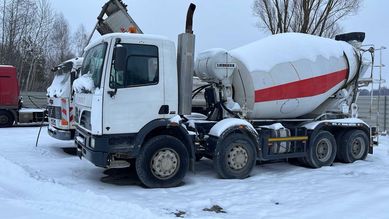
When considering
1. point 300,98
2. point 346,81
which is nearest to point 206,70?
point 300,98

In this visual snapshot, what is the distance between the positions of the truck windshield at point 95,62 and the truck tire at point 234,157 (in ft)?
9.05

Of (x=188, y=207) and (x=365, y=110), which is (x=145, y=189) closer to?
(x=188, y=207)

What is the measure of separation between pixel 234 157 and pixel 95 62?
3395mm

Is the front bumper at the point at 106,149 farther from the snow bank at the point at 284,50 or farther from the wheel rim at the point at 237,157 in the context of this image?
the snow bank at the point at 284,50

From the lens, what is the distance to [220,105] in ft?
32.4

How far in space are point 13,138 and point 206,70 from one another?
8.76 metres

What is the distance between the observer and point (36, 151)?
12.2 metres

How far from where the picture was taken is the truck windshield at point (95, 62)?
7988 mm

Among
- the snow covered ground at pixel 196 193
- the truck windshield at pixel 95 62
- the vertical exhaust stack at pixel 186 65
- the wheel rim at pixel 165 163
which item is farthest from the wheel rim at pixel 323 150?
the truck windshield at pixel 95 62

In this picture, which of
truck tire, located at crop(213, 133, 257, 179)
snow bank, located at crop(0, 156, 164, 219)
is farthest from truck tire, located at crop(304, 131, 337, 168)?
snow bank, located at crop(0, 156, 164, 219)

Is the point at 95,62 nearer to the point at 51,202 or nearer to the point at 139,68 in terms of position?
the point at 139,68

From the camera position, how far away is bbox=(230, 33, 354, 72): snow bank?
9.95m

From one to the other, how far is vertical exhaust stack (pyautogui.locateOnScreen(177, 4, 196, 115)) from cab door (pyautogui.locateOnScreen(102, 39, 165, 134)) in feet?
1.74

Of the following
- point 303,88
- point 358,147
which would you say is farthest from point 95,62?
point 358,147
